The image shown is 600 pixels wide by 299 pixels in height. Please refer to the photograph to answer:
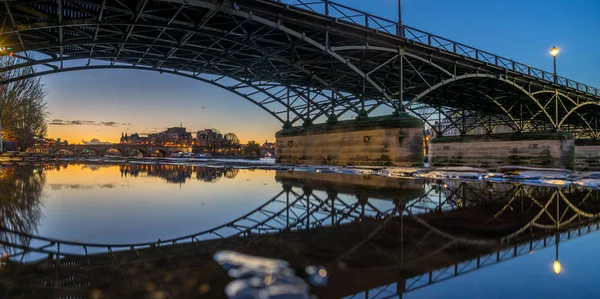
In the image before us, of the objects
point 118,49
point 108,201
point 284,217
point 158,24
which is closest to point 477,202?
point 284,217

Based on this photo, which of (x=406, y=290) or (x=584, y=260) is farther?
(x=584, y=260)

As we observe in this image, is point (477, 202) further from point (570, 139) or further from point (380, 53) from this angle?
point (570, 139)

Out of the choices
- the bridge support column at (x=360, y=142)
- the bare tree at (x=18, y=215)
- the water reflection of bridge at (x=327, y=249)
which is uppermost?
the bridge support column at (x=360, y=142)

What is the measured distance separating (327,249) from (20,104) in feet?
191

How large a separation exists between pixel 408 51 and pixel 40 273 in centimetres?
2806

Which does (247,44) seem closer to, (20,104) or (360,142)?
(360,142)

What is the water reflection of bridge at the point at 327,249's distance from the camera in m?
3.38

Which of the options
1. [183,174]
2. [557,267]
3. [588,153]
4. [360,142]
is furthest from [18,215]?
[588,153]

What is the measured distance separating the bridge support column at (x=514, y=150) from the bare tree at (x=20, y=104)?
2248 inches

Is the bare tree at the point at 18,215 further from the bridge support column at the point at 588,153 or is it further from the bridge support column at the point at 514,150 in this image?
the bridge support column at the point at 588,153

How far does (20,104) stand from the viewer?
153ft

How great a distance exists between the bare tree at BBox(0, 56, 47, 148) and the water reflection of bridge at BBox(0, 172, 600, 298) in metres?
44.9

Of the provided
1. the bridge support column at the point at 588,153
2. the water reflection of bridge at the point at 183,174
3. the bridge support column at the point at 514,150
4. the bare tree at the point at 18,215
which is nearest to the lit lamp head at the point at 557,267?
the bare tree at the point at 18,215

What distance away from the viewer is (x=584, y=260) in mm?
4391
